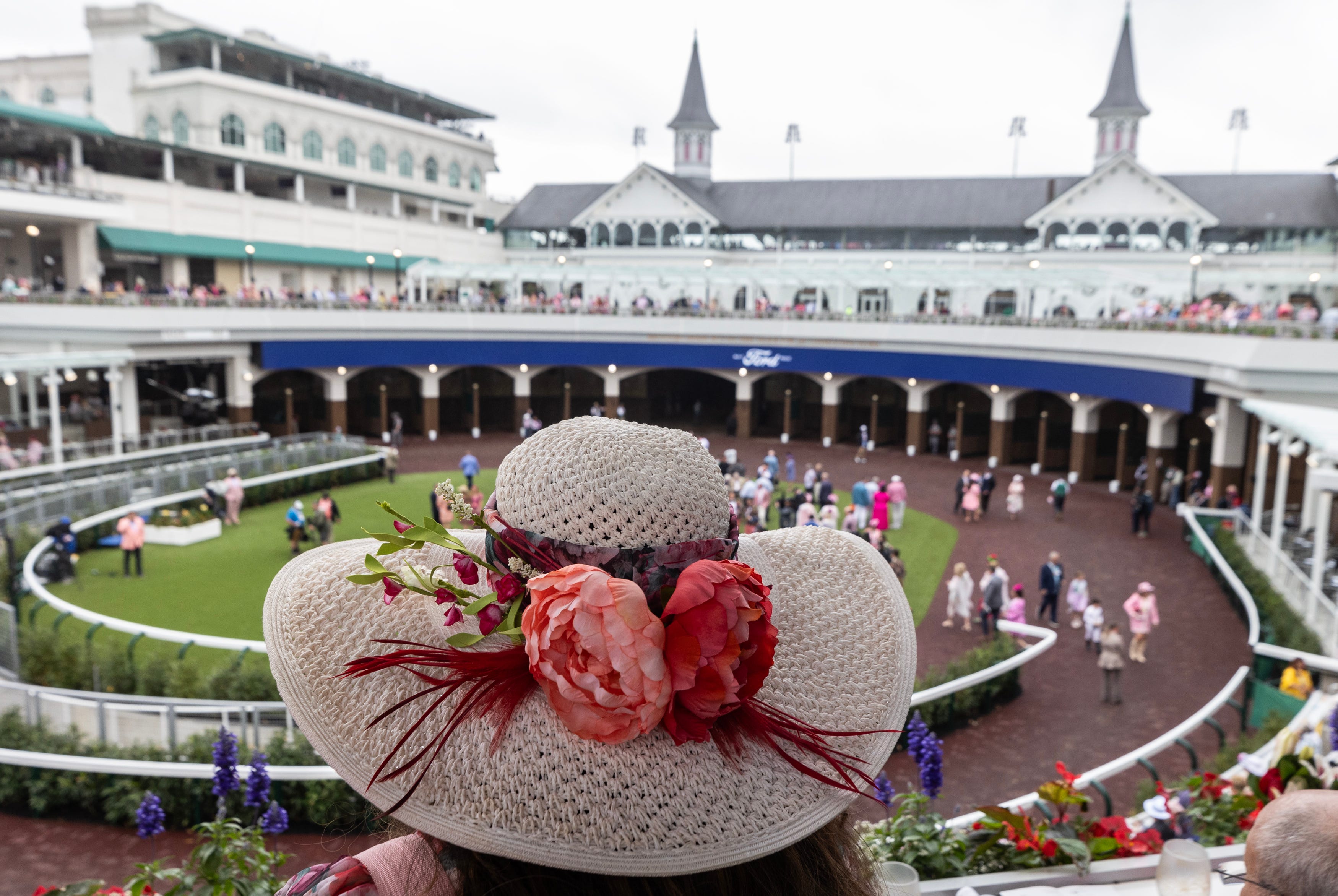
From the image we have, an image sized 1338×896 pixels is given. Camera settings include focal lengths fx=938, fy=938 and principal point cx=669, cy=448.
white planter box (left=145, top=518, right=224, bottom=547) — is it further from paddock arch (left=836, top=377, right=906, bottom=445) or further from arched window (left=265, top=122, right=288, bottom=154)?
arched window (left=265, top=122, right=288, bottom=154)

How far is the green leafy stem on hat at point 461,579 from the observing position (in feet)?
5.20

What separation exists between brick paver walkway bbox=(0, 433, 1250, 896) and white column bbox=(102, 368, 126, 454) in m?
19.2

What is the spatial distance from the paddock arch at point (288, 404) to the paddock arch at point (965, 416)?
22757 millimetres

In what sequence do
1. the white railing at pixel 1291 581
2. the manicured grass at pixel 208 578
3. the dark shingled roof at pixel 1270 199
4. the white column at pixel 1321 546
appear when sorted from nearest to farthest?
the white railing at pixel 1291 581 → the white column at pixel 1321 546 → the manicured grass at pixel 208 578 → the dark shingled roof at pixel 1270 199

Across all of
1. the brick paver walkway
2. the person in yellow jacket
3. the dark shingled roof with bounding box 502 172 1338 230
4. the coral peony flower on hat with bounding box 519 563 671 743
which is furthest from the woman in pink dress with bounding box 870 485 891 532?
the dark shingled roof with bounding box 502 172 1338 230

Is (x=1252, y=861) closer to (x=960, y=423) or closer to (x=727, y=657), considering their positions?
(x=727, y=657)

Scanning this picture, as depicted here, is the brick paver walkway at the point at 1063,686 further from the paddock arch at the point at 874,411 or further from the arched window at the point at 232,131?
the arched window at the point at 232,131

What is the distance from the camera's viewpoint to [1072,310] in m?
35.3

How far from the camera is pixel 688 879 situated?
1.56 m

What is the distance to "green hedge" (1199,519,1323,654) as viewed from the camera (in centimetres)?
1328

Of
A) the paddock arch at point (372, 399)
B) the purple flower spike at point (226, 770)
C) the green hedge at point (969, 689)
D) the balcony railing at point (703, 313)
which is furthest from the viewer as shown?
the paddock arch at point (372, 399)

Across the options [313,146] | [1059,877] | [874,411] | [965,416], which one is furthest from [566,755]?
[313,146]

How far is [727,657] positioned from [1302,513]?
21017mm

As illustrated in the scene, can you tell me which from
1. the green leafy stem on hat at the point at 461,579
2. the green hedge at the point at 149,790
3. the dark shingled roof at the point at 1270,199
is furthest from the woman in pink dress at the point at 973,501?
the dark shingled roof at the point at 1270,199
